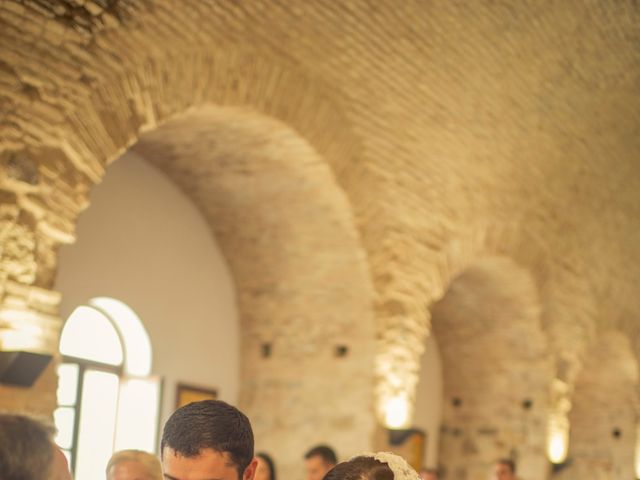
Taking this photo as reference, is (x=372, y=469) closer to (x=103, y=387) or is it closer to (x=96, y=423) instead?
(x=96, y=423)

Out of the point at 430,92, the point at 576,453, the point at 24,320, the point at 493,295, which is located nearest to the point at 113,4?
the point at 24,320

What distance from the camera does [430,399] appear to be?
13.6 meters

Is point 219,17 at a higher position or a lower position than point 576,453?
higher

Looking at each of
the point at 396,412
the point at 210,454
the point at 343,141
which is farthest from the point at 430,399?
the point at 210,454

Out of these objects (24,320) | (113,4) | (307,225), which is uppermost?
(113,4)

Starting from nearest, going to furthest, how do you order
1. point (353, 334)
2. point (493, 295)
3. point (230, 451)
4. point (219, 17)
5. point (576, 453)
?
1. point (230, 451)
2. point (219, 17)
3. point (353, 334)
4. point (493, 295)
5. point (576, 453)

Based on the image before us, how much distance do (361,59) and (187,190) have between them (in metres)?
2.08

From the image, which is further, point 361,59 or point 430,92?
point 430,92

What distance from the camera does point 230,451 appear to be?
99.7 inches

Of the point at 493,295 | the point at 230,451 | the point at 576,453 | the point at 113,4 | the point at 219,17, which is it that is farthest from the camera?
the point at 576,453

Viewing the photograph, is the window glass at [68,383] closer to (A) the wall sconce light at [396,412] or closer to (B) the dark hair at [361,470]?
(A) the wall sconce light at [396,412]

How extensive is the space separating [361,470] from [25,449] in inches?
36.7

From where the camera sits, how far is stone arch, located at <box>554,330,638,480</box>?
52.6 ft

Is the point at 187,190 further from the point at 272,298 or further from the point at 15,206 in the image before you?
the point at 15,206
